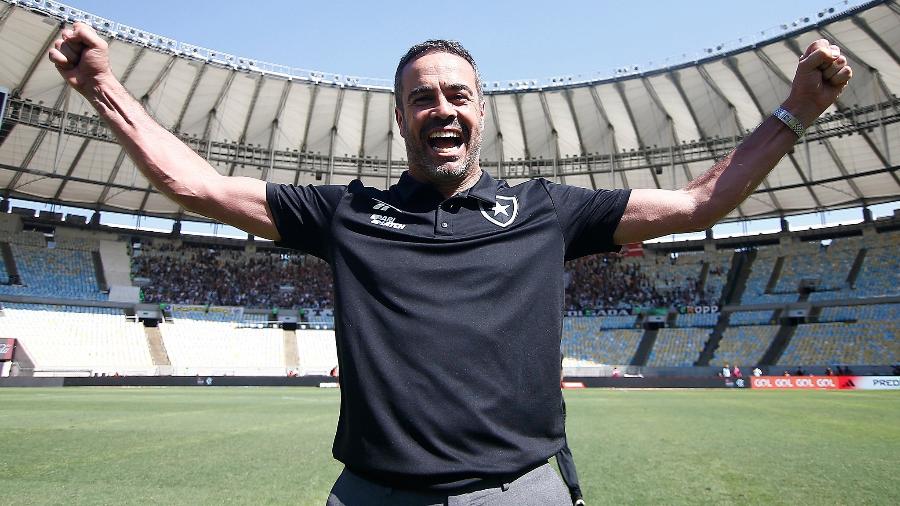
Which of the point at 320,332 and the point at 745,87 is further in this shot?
the point at 320,332

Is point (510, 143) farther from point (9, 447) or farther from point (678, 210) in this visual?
point (678, 210)

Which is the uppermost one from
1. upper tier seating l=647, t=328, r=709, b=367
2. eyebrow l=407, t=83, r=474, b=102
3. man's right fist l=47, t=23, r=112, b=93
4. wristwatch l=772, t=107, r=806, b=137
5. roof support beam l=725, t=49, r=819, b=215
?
roof support beam l=725, t=49, r=819, b=215

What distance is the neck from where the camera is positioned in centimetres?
199

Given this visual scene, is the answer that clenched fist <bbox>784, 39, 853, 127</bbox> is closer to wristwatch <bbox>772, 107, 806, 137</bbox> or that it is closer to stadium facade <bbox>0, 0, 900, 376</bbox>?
wristwatch <bbox>772, 107, 806, 137</bbox>

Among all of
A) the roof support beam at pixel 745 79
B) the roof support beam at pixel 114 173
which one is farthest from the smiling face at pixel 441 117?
the roof support beam at pixel 114 173

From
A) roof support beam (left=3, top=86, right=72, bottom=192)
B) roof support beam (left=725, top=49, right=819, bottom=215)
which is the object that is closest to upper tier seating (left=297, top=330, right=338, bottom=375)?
roof support beam (left=3, top=86, right=72, bottom=192)

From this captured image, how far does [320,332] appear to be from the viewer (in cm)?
4222

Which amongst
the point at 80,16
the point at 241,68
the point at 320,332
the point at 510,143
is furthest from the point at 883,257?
the point at 80,16

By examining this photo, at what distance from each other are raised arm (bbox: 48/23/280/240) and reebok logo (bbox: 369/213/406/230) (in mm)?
407

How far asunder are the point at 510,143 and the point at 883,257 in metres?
26.4

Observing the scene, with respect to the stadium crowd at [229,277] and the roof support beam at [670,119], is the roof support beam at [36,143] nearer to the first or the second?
the stadium crowd at [229,277]

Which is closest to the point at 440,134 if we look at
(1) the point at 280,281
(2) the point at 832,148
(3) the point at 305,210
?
(3) the point at 305,210

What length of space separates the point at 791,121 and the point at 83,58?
2462 mm

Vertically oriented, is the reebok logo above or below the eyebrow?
below
